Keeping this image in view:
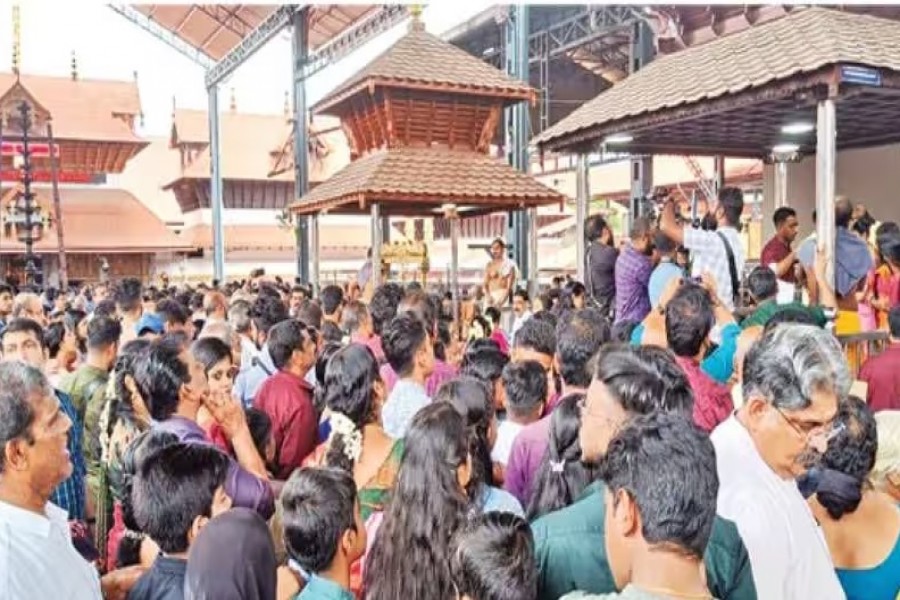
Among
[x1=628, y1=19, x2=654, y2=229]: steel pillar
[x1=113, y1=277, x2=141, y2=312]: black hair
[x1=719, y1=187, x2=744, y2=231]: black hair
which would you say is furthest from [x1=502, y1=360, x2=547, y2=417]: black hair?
[x1=628, y1=19, x2=654, y2=229]: steel pillar

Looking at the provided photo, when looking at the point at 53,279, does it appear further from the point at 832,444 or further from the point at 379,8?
the point at 832,444

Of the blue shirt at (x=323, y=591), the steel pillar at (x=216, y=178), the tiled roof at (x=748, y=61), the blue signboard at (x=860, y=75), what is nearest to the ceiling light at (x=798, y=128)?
the tiled roof at (x=748, y=61)

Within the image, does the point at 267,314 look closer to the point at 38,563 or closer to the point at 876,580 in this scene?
the point at 38,563

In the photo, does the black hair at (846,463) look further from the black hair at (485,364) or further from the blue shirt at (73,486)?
the blue shirt at (73,486)

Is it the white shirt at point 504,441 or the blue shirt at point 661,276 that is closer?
the white shirt at point 504,441

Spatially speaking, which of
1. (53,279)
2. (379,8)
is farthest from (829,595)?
(53,279)

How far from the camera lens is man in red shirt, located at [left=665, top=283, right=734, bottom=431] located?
3.83 metres

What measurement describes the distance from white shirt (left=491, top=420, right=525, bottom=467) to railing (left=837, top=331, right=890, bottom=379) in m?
3.63

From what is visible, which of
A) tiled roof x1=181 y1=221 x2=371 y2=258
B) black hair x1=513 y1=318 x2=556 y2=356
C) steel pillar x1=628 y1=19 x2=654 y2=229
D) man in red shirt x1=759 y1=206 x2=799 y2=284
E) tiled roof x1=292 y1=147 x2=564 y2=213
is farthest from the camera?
tiled roof x1=181 y1=221 x2=371 y2=258

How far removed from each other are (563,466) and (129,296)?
559cm

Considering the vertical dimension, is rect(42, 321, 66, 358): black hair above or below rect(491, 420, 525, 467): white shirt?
above

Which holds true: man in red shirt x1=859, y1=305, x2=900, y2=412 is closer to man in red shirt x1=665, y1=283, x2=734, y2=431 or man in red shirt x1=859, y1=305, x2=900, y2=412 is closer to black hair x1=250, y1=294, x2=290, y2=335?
man in red shirt x1=665, y1=283, x2=734, y2=431

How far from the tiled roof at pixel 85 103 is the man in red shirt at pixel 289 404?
1069 inches

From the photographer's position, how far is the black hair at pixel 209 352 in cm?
417
